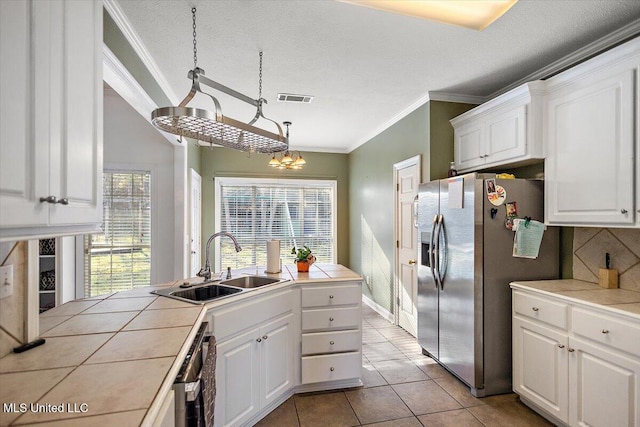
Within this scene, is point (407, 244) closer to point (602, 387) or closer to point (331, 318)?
point (331, 318)

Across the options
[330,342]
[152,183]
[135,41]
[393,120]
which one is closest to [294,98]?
[393,120]

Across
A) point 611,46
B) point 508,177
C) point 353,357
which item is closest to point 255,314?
point 353,357

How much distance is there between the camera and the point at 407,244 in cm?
374

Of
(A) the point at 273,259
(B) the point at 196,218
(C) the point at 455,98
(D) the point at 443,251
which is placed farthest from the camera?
(B) the point at 196,218

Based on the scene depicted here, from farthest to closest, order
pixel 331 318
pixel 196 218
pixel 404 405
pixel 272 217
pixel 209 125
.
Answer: pixel 272 217 < pixel 196 218 < pixel 331 318 < pixel 404 405 < pixel 209 125

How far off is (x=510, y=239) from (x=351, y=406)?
1.74m

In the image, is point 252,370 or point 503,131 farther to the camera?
point 503,131

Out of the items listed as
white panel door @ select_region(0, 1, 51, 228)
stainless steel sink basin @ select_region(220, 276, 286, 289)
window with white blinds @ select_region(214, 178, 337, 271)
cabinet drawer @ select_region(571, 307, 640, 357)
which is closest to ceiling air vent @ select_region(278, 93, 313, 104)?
stainless steel sink basin @ select_region(220, 276, 286, 289)

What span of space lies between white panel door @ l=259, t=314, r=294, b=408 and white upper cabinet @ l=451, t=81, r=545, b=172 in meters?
2.18

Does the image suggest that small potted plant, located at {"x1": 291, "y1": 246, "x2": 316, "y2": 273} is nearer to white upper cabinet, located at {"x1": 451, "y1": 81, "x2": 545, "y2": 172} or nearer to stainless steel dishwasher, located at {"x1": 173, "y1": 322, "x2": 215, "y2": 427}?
stainless steel dishwasher, located at {"x1": 173, "y1": 322, "x2": 215, "y2": 427}

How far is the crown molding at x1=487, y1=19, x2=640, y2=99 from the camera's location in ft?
6.63

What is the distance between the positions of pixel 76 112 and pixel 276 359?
185cm

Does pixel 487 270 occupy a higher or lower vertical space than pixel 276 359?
higher

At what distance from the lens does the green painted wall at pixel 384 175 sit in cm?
324
